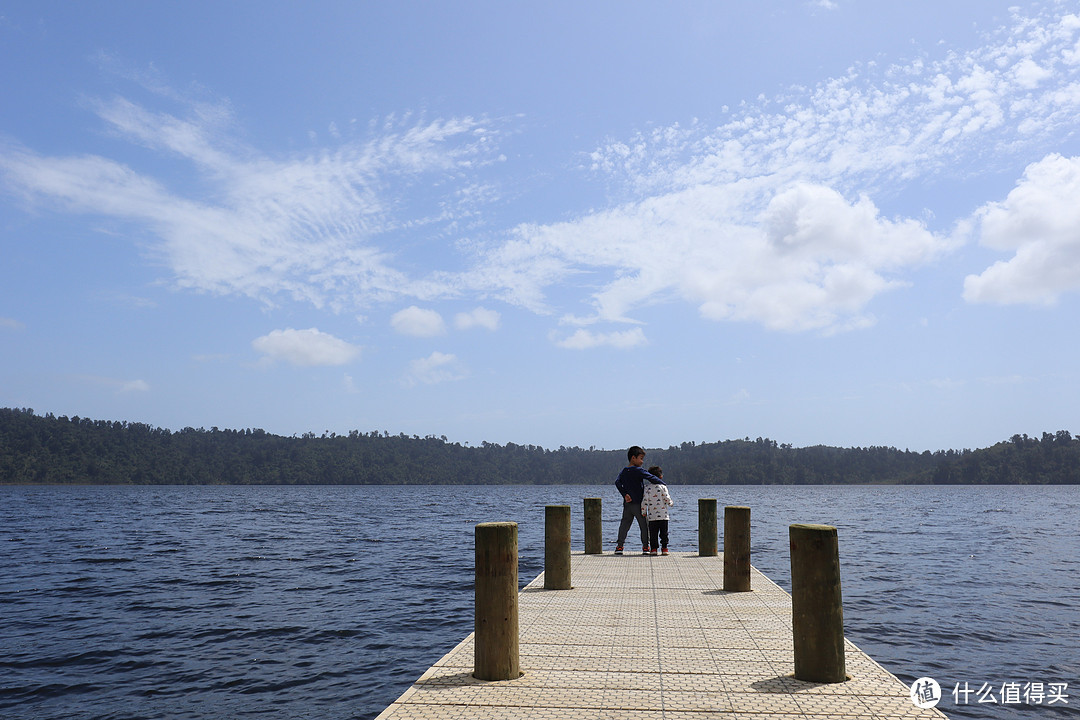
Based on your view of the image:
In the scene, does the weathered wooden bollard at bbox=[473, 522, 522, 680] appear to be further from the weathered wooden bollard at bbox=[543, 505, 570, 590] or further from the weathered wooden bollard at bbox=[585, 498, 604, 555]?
the weathered wooden bollard at bbox=[585, 498, 604, 555]

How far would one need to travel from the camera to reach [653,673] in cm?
626

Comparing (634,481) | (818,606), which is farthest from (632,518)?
(818,606)

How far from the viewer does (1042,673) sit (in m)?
11.4

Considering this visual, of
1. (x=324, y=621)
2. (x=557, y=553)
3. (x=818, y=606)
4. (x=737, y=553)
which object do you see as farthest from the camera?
(x=324, y=621)

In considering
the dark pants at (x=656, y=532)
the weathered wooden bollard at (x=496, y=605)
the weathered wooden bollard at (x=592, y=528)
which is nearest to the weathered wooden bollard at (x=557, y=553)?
the dark pants at (x=656, y=532)

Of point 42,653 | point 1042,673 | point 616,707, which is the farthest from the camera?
point 42,653

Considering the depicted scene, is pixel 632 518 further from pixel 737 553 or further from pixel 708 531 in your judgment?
pixel 737 553

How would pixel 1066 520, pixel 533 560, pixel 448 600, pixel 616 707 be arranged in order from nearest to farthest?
pixel 616 707 < pixel 448 600 < pixel 533 560 < pixel 1066 520

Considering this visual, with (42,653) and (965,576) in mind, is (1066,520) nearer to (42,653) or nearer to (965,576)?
(965,576)

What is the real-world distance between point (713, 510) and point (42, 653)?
12.8 m

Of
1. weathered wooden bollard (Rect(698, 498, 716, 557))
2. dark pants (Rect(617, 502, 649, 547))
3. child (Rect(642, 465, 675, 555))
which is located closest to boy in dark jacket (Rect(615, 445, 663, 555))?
dark pants (Rect(617, 502, 649, 547))

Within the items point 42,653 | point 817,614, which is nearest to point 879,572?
point 817,614

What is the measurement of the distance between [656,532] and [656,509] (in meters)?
0.93

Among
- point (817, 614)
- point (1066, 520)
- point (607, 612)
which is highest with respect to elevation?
point (817, 614)
